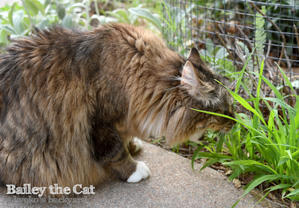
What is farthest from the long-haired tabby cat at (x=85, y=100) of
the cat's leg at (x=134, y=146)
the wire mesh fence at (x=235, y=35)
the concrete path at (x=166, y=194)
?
the wire mesh fence at (x=235, y=35)

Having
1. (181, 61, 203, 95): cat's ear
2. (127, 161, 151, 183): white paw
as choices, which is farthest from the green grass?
(127, 161, 151, 183): white paw

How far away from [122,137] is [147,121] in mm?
242

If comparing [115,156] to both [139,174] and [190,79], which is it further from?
[190,79]

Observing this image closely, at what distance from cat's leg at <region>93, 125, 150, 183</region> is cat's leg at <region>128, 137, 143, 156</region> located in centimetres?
28

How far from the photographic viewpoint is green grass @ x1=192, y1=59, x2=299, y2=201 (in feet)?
6.99

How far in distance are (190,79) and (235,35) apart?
5.98ft

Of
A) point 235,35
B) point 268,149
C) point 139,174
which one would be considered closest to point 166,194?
point 139,174

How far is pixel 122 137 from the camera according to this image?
2383 millimetres

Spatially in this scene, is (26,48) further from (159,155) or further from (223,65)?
(223,65)

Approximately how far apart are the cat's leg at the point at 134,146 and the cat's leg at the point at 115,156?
0.28 metres

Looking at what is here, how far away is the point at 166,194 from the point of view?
2348 millimetres

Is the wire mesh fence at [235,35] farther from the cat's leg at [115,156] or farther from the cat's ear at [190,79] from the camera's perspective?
the cat's leg at [115,156]

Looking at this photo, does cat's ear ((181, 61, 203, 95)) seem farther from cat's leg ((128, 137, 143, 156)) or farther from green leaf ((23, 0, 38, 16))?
green leaf ((23, 0, 38, 16))

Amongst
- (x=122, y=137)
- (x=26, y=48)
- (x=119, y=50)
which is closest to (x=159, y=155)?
(x=122, y=137)
